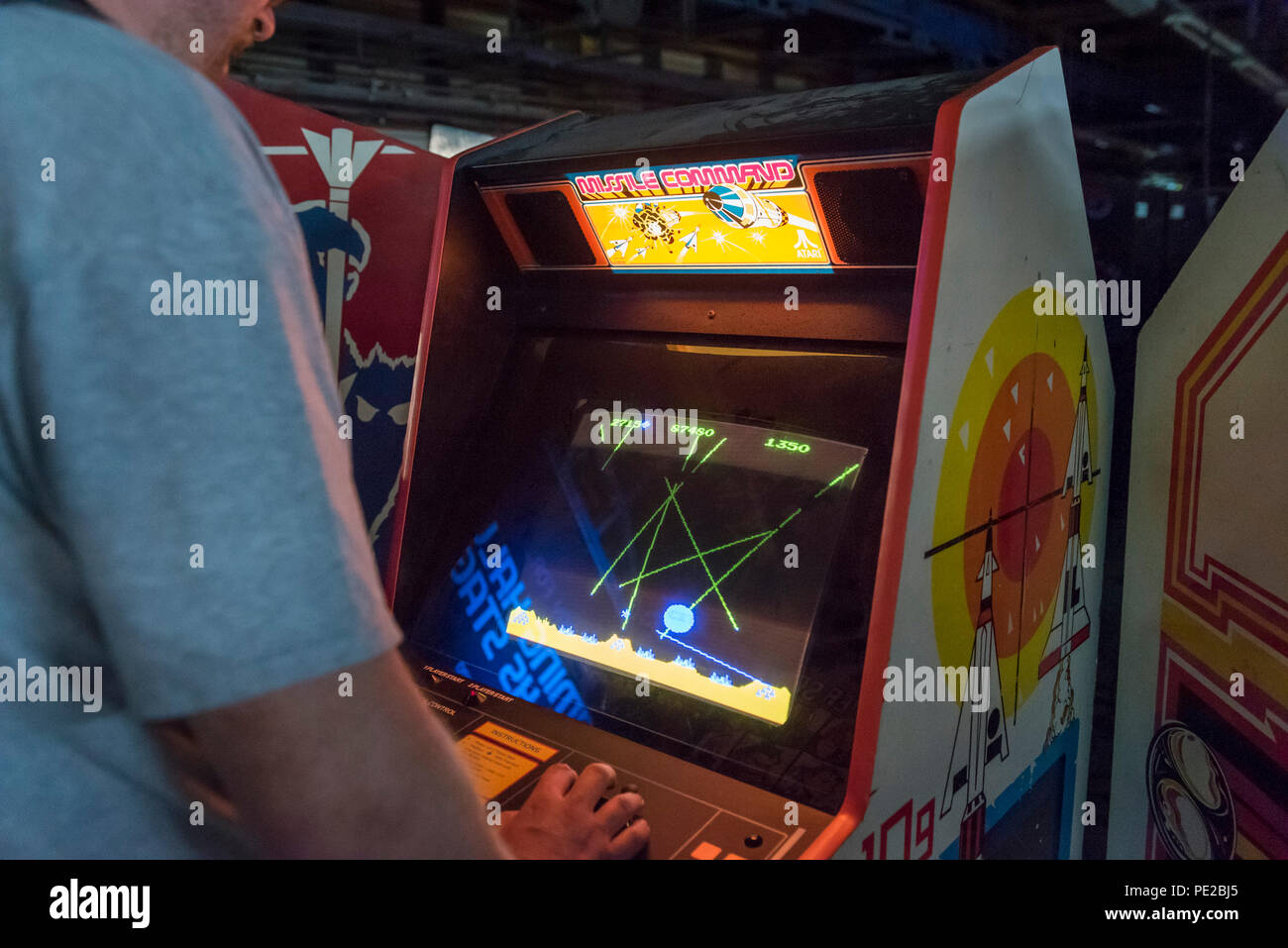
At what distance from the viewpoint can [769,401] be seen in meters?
1.50

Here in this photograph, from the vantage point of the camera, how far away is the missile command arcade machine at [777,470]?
1.22 metres

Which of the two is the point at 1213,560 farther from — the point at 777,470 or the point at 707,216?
the point at 707,216

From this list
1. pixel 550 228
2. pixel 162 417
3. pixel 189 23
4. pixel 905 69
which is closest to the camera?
pixel 162 417

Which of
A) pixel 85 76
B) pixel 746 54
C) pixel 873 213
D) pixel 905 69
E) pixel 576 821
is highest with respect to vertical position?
pixel 746 54

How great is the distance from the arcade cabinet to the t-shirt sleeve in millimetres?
1471

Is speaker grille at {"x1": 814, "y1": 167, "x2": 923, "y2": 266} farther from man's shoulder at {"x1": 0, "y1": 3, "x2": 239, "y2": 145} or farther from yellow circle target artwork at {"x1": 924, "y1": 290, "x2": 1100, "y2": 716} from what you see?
man's shoulder at {"x1": 0, "y1": 3, "x2": 239, "y2": 145}

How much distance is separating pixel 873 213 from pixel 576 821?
954 millimetres

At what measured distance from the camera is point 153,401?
0.48m

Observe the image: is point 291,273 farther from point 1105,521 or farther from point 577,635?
point 1105,521

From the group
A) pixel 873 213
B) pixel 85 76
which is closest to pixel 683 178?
pixel 873 213

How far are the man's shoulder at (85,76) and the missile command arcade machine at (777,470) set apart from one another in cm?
90

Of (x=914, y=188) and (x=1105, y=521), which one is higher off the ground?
(x=914, y=188)

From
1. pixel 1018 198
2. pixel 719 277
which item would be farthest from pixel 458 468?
pixel 1018 198

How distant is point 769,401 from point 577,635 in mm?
514
